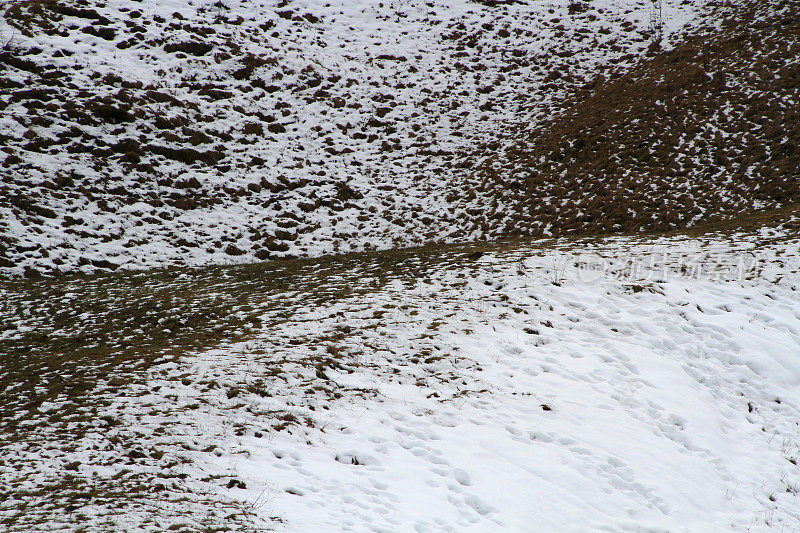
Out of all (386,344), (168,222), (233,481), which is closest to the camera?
(233,481)

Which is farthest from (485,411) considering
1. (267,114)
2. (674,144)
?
(267,114)

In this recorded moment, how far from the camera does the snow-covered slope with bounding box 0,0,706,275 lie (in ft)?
48.0

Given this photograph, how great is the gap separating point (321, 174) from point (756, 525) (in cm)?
1550

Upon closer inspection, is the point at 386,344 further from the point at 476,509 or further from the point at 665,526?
the point at 665,526

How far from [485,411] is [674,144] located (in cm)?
1508

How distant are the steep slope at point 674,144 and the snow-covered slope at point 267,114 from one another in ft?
4.26

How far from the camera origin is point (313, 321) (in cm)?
908

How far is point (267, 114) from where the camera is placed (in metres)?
19.8

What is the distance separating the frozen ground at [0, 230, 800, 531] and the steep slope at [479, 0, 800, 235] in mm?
5034

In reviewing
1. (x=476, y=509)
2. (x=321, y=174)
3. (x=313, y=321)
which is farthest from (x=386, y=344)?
(x=321, y=174)

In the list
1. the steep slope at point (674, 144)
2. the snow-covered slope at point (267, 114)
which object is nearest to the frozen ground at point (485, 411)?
the steep slope at point (674, 144)

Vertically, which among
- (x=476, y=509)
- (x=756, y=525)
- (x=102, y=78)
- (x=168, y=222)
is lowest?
(x=756, y=525)

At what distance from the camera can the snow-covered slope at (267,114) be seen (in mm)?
14641

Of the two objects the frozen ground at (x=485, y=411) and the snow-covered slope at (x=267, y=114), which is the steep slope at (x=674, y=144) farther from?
the frozen ground at (x=485, y=411)
